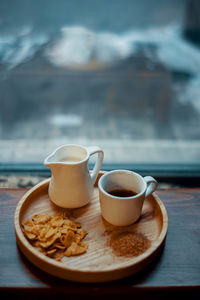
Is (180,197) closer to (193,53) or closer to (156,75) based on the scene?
(193,53)

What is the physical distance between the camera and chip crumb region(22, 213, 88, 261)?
0.56 meters

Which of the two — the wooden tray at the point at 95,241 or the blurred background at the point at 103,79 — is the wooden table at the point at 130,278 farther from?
the blurred background at the point at 103,79

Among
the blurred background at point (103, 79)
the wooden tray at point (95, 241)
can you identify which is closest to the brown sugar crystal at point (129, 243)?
the wooden tray at point (95, 241)

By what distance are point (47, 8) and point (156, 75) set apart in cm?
70

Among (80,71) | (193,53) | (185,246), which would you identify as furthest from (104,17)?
(185,246)

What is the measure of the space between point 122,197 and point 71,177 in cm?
12

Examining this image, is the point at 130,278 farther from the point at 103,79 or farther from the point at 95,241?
the point at 103,79

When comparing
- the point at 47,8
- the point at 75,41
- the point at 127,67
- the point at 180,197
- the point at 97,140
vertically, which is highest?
the point at 47,8

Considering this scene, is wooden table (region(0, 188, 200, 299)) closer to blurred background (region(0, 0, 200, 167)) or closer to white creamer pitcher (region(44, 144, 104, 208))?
white creamer pitcher (region(44, 144, 104, 208))

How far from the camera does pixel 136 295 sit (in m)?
0.53

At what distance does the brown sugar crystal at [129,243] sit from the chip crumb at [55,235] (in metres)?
0.06

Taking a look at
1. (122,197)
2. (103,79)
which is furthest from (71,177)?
(103,79)

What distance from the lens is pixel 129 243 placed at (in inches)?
23.0

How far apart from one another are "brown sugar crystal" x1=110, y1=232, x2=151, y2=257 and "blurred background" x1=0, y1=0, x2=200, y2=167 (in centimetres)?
53
